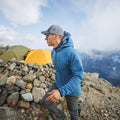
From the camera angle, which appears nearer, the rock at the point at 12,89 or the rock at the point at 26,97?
the rock at the point at 26,97

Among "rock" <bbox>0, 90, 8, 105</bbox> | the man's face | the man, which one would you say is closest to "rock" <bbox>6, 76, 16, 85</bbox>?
"rock" <bbox>0, 90, 8, 105</bbox>

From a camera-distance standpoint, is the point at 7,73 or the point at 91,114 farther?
the point at 7,73

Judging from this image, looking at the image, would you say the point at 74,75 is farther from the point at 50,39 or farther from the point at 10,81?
the point at 10,81

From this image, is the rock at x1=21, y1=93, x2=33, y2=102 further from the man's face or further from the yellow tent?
the yellow tent

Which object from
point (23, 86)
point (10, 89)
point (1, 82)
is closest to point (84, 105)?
point (23, 86)

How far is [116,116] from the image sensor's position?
3.61m

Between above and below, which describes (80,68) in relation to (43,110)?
above

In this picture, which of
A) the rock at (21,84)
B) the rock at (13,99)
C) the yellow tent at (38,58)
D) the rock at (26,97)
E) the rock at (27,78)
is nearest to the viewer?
the rock at (13,99)

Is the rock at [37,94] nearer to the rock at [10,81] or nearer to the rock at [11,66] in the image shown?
the rock at [10,81]

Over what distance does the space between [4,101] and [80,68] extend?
3.53 m

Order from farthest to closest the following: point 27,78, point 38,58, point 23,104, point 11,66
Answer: point 38,58, point 11,66, point 27,78, point 23,104

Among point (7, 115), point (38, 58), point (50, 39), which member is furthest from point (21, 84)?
point (50, 39)

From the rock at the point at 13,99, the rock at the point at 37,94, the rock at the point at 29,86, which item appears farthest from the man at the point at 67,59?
the rock at the point at 29,86

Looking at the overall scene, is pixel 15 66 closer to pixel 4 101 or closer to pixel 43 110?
pixel 4 101
